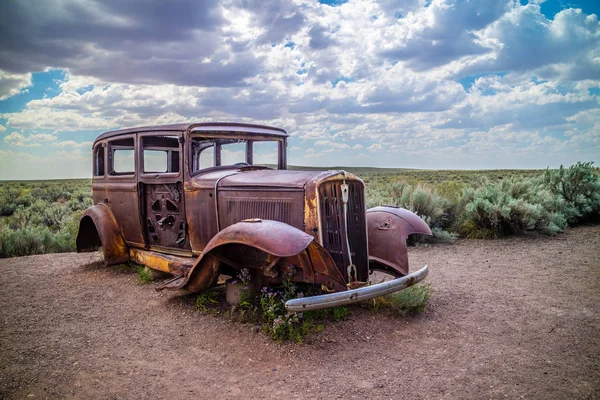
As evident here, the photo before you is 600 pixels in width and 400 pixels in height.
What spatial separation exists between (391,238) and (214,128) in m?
2.59

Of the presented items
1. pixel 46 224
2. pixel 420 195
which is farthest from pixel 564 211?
pixel 46 224

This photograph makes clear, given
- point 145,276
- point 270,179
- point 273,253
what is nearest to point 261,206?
point 270,179

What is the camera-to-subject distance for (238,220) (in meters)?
4.83

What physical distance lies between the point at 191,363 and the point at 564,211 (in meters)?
9.53

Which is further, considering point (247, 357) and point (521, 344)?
point (521, 344)

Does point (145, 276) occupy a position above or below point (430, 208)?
below

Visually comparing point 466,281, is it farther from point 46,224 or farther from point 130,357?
point 46,224

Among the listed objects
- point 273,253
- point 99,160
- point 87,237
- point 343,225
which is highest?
point 99,160

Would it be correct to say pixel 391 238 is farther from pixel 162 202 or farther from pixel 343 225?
pixel 162 202

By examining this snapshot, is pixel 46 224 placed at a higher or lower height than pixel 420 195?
lower

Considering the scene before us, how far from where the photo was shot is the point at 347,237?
15.4 ft

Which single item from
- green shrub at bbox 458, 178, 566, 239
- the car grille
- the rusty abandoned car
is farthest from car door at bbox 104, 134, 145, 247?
green shrub at bbox 458, 178, 566, 239

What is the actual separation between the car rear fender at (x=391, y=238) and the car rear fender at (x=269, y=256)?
1.34 meters

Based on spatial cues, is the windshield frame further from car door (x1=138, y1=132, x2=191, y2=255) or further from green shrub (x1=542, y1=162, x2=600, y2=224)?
green shrub (x1=542, y1=162, x2=600, y2=224)
